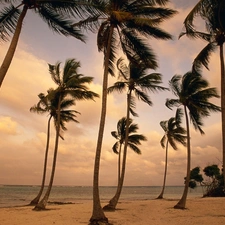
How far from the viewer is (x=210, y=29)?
1342cm

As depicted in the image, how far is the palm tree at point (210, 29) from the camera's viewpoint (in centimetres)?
1115

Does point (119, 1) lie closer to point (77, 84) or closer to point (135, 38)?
point (135, 38)

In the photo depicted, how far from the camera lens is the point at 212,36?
13.5 meters

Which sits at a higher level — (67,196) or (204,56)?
(204,56)

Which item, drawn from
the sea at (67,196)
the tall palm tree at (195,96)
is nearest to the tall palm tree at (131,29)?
the tall palm tree at (195,96)

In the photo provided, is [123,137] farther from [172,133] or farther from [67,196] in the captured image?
[67,196]

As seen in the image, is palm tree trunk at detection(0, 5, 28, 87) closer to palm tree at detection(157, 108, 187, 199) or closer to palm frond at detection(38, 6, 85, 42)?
palm frond at detection(38, 6, 85, 42)

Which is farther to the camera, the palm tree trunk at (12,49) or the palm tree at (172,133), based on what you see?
the palm tree at (172,133)

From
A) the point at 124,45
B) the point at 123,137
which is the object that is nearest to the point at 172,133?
the point at 123,137

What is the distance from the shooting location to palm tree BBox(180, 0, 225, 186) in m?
11.1

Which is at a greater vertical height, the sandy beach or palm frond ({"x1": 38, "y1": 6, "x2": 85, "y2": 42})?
palm frond ({"x1": 38, "y1": 6, "x2": 85, "y2": 42})

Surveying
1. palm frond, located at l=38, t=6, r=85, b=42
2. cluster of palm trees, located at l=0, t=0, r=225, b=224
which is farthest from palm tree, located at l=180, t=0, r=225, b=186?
palm frond, located at l=38, t=6, r=85, b=42

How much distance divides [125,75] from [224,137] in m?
8.76

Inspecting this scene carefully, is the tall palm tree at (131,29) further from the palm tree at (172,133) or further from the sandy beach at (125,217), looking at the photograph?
the palm tree at (172,133)
